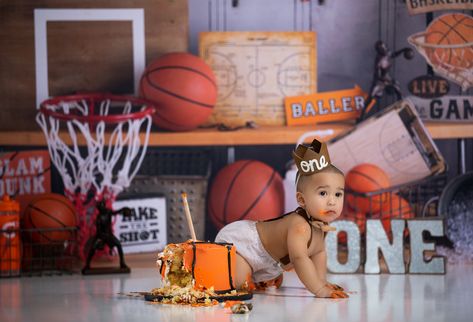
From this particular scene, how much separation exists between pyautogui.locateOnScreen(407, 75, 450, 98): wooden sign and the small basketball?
2.55 feet

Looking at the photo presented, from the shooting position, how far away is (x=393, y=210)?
747 centimetres

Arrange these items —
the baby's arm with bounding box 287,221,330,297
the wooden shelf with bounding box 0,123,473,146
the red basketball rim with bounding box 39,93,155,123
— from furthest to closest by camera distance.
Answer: the wooden shelf with bounding box 0,123,473,146, the red basketball rim with bounding box 39,93,155,123, the baby's arm with bounding box 287,221,330,297

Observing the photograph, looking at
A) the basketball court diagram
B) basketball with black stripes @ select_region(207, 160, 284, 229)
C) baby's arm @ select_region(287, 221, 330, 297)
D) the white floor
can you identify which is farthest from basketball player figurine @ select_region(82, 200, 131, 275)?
baby's arm @ select_region(287, 221, 330, 297)

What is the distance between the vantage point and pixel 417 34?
7777mm

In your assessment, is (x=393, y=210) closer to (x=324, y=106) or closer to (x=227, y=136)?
(x=324, y=106)

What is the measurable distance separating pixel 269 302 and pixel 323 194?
66 centimetres

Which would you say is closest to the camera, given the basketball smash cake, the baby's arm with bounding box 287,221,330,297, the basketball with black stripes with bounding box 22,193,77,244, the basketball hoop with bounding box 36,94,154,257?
the basketball smash cake

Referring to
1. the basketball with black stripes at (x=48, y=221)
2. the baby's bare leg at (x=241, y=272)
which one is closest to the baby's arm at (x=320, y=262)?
the baby's bare leg at (x=241, y=272)

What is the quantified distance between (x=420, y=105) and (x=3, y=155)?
129 inches

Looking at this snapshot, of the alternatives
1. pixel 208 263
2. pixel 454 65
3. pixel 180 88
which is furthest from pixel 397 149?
pixel 208 263

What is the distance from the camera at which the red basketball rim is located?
7289mm

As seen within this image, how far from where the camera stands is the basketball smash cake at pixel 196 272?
5.26 m

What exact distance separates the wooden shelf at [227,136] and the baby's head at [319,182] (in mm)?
2193

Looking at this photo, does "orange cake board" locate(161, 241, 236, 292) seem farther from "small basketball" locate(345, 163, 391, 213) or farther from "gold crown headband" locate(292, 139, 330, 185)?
"small basketball" locate(345, 163, 391, 213)
